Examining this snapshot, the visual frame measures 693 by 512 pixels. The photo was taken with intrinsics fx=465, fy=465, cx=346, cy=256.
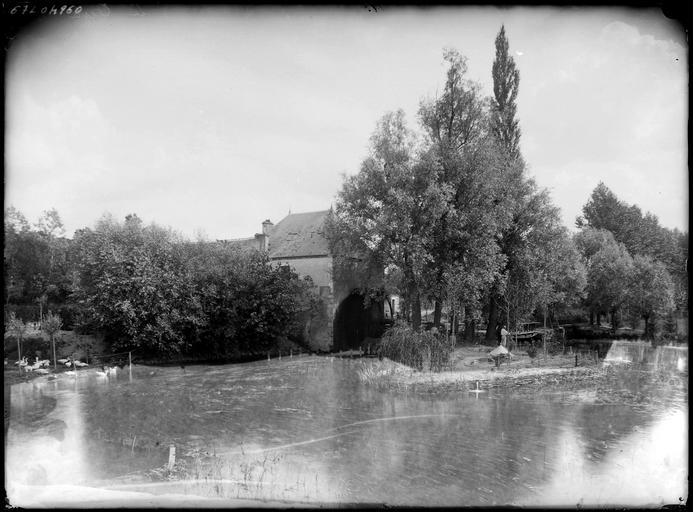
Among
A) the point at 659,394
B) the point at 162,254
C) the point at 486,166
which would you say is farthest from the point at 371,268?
the point at 659,394

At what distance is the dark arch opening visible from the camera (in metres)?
32.9

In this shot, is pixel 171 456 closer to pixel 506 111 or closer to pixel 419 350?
pixel 419 350

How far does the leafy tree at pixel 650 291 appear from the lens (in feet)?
80.9

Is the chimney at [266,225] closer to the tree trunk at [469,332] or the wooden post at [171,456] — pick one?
the tree trunk at [469,332]

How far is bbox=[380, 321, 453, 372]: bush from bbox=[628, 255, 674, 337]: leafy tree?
1163 centimetres

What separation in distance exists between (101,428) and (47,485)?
17.6 feet

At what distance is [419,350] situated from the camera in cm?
2133

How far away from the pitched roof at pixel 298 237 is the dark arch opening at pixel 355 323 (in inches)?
178

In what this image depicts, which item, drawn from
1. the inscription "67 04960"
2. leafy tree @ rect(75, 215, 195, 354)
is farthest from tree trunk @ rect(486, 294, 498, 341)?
the inscription "67 04960"

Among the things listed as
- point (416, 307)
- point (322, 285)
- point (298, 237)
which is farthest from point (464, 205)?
point (298, 237)

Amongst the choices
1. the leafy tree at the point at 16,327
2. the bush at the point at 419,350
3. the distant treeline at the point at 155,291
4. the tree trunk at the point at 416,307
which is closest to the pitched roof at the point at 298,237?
the distant treeline at the point at 155,291

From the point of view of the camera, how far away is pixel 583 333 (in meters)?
37.6

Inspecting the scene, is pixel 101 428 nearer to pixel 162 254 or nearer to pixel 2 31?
pixel 2 31

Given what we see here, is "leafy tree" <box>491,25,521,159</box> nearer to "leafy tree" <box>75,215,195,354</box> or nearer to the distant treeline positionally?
the distant treeline
